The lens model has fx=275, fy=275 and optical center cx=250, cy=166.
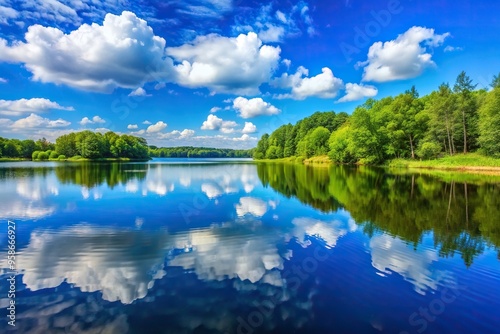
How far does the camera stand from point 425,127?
73188 mm

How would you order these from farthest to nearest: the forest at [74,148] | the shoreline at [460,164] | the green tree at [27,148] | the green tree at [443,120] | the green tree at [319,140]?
1. the green tree at [27,148]
2. the forest at [74,148]
3. the green tree at [319,140]
4. the green tree at [443,120]
5. the shoreline at [460,164]

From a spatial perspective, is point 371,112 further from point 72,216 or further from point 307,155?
point 72,216

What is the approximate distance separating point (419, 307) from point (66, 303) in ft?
28.8

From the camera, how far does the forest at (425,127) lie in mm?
56881

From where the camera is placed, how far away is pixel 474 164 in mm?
53812

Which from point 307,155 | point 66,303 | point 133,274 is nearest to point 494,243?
point 133,274

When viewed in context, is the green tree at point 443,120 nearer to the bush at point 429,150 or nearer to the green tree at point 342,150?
the bush at point 429,150

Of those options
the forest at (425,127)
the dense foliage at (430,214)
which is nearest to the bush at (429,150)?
the forest at (425,127)

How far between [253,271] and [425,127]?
264 ft

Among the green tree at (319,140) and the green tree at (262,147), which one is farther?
the green tree at (262,147)

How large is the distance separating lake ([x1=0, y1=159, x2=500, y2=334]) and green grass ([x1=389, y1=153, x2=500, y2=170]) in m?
42.9

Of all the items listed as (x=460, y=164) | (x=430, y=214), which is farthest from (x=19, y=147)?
(x=460, y=164)

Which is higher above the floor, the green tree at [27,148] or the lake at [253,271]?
the green tree at [27,148]

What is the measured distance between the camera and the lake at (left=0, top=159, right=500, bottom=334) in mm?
6250
